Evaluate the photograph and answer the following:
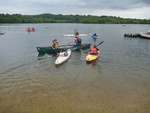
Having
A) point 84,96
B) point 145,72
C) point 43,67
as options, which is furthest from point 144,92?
point 43,67

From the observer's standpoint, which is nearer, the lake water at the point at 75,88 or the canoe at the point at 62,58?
the lake water at the point at 75,88

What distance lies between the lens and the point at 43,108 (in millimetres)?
14773

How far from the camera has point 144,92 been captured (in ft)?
58.3

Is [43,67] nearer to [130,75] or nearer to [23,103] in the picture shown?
[130,75]

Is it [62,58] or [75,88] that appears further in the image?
[62,58]

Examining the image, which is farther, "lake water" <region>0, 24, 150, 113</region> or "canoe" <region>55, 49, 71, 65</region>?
"canoe" <region>55, 49, 71, 65</region>

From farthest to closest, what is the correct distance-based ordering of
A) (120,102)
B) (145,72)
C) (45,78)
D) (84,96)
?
(145,72) → (45,78) → (84,96) → (120,102)

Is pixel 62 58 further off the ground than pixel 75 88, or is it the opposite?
pixel 75 88

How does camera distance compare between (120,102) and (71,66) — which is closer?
(120,102)

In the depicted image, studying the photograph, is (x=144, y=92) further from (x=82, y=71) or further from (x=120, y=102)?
(x=82, y=71)

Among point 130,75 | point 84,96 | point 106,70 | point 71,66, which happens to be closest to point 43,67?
point 71,66

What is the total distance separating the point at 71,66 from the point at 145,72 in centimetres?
728

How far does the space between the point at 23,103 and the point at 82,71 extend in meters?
9.69

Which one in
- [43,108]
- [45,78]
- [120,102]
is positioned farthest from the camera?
[45,78]
